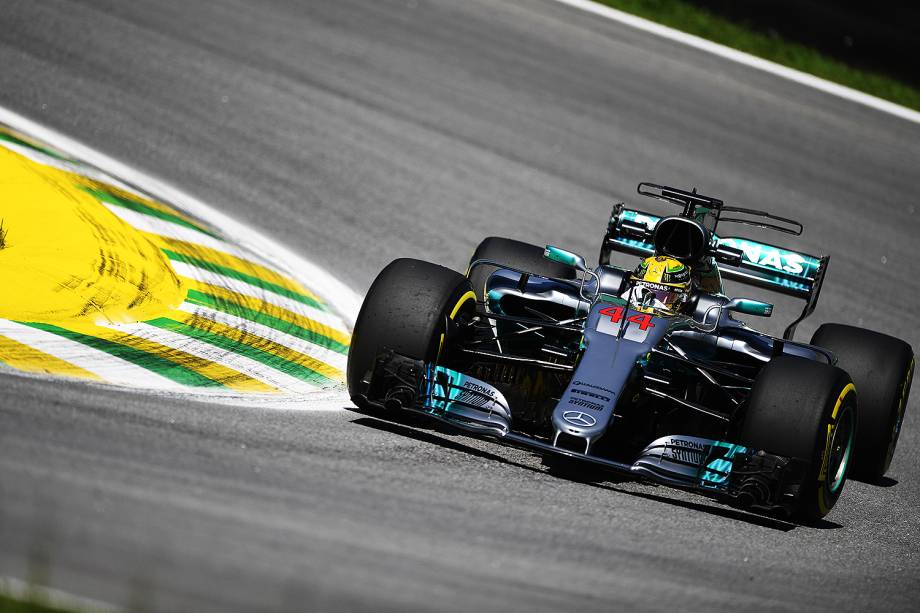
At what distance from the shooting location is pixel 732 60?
16188mm

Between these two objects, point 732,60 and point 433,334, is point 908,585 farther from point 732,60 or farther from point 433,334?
point 732,60

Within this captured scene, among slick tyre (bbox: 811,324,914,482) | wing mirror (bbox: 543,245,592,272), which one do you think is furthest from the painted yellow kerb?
slick tyre (bbox: 811,324,914,482)

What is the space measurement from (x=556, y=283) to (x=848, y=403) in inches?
77.5

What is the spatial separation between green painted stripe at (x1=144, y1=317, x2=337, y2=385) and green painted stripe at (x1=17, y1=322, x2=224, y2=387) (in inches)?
20.6

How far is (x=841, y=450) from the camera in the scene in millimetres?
6750

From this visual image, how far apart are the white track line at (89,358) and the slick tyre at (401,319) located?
93 cm

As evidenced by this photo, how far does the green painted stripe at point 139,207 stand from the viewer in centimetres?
917

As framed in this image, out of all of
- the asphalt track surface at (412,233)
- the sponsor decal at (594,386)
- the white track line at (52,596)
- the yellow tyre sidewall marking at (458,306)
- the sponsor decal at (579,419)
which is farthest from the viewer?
the yellow tyre sidewall marking at (458,306)

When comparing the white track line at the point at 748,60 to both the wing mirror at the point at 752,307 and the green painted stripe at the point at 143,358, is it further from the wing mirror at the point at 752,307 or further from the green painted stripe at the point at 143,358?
the green painted stripe at the point at 143,358

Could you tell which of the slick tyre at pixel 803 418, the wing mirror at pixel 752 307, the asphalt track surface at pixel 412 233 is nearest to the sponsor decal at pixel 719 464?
the slick tyre at pixel 803 418

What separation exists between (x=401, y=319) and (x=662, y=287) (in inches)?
67.9

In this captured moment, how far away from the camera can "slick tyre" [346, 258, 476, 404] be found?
659 cm

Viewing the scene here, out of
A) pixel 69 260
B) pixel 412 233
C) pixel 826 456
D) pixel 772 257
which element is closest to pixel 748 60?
pixel 412 233

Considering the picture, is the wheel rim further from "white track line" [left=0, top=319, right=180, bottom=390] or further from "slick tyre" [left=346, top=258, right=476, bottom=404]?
"white track line" [left=0, top=319, right=180, bottom=390]
